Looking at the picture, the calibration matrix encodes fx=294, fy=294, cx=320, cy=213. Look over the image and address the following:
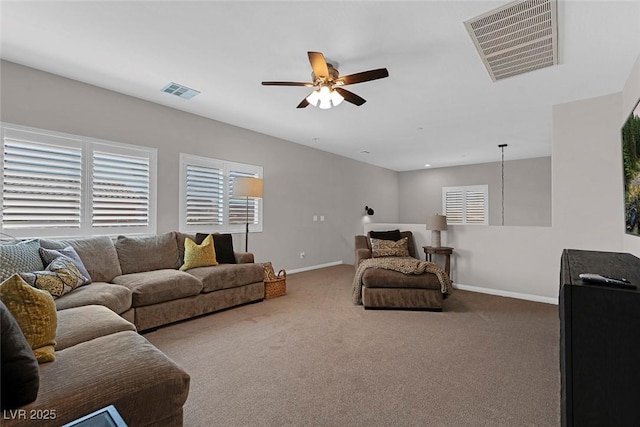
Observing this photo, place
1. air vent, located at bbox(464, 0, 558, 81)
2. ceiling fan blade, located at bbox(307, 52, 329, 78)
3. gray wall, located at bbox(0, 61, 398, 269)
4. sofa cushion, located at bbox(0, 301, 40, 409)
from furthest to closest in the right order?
gray wall, located at bbox(0, 61, 398, 269) < ceiling fan blade, located at bbox(307, 52, 329, 78) < air vent, located at bbox(464, 0, 558, 81) < sofa cushion, located at bbox(0, 301, 40, 409)

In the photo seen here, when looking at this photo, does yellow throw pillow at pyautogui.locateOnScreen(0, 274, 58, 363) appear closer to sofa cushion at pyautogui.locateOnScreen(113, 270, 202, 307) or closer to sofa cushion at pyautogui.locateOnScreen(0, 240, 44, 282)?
sofa cushion at pyautogui.locateOnScreen(0, 240, 44, 282)

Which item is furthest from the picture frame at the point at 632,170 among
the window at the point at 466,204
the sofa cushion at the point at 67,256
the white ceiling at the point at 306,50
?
the window at the point at 466,204

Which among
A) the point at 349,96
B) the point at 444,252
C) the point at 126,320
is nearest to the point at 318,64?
the point at 349,96

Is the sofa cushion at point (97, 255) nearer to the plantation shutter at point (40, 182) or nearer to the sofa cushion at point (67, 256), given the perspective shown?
the sofa cushion at point (67, 256)

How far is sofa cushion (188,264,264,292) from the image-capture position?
11.2 feet

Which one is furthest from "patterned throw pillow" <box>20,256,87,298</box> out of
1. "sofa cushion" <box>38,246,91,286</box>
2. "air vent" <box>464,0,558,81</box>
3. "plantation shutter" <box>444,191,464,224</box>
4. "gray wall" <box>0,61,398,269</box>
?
"plantation shutter" <box>444,191,464,224</box>

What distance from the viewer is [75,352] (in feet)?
4.90

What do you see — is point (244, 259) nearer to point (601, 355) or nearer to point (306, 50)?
point (306, 50)

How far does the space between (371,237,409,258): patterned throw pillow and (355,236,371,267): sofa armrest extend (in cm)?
12

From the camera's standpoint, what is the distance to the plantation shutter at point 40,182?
9.70 ft

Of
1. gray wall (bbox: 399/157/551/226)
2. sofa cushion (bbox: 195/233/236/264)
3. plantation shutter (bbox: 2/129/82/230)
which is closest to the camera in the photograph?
plantation shutter (bbox: 2/129/82/230)

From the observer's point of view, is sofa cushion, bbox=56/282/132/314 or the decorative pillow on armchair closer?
sofa cushion, bbox=56/282/132/314

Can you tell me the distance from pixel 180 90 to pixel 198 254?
202cm

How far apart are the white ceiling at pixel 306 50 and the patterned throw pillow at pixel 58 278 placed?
77.6 inches
